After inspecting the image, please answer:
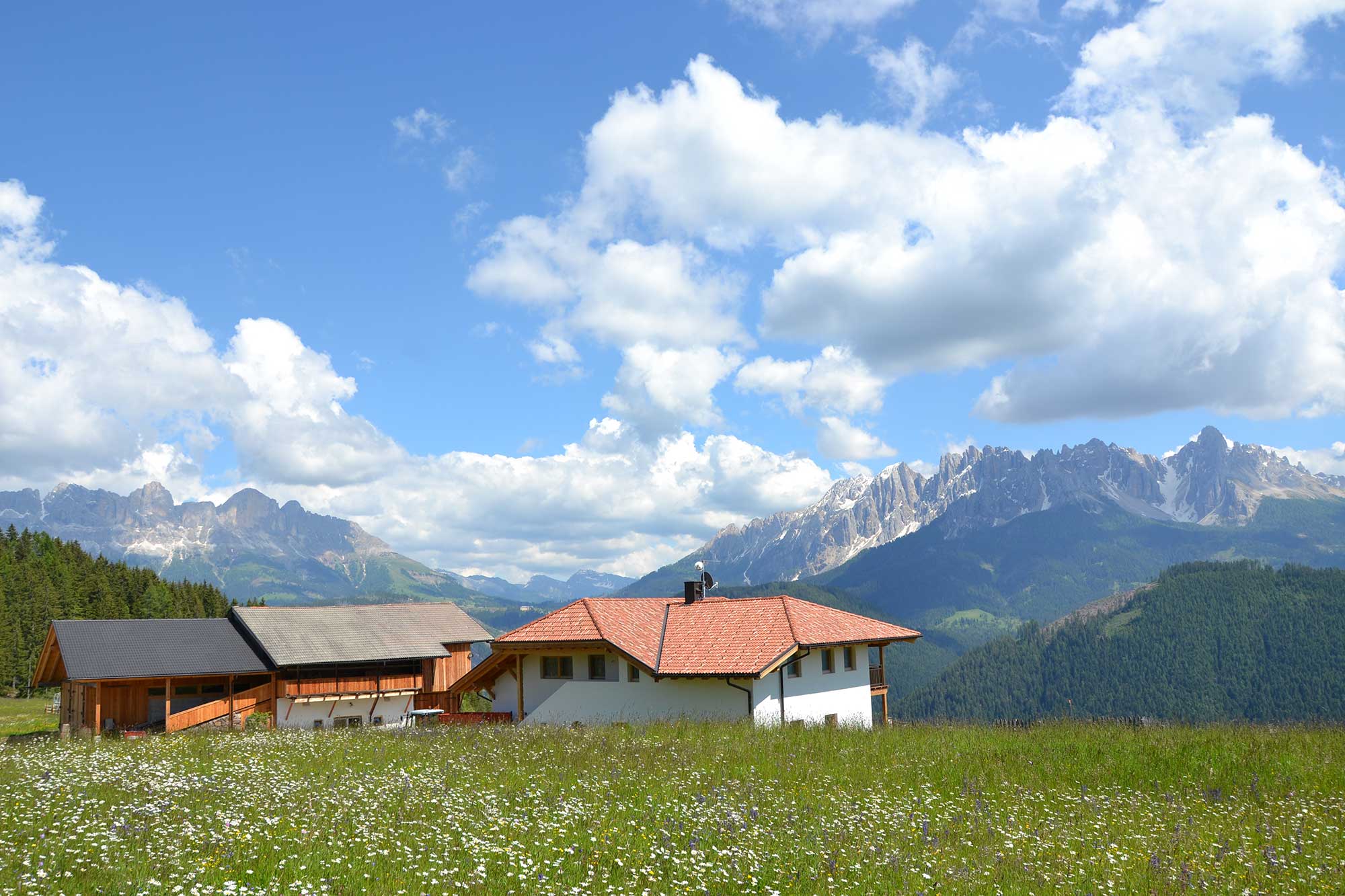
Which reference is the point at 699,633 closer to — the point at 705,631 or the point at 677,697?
the point at 705,631

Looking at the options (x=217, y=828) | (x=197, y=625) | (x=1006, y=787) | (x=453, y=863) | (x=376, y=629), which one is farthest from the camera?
(x=376, y=629)

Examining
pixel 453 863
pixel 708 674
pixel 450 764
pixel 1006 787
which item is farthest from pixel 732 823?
pixel 708 674

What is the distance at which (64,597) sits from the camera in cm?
9950

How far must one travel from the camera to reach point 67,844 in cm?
1033

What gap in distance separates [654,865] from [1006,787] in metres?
7.81

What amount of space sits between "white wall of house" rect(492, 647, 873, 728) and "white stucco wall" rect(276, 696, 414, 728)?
59.1 ft

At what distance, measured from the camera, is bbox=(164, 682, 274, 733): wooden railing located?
4212cm

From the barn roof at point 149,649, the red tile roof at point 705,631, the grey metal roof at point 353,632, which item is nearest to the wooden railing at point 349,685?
the grey metal roof at point 353,632

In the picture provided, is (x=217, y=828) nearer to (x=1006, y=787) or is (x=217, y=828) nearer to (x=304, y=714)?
(x=1006, y=787)

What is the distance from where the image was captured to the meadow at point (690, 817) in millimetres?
9727

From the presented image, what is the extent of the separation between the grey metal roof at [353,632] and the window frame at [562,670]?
48.5ft

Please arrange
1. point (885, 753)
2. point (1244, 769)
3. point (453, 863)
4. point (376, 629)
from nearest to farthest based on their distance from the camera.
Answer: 1. point (453, 863)
2. point (1244, 769)
3. point (885, 753)
4. point (376, 629)

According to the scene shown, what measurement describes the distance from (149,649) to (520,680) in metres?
20.8

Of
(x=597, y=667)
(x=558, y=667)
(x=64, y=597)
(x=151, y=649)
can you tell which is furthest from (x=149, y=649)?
(x=64, y=597)
